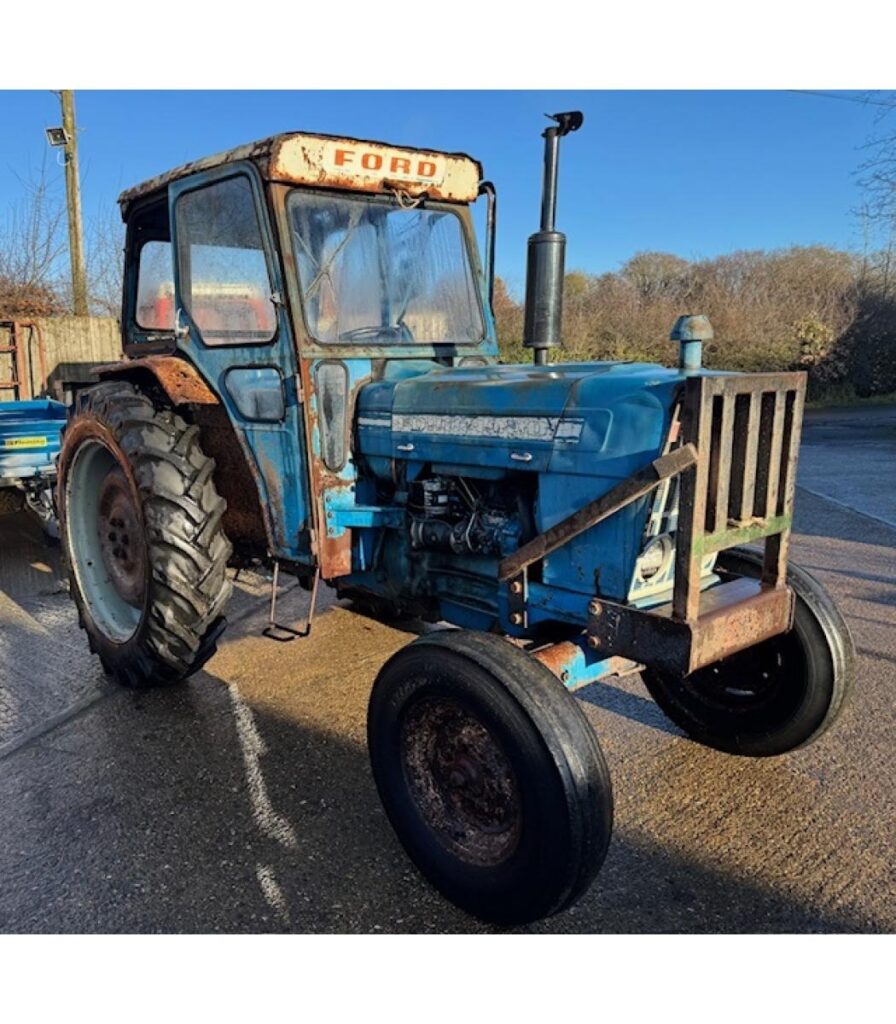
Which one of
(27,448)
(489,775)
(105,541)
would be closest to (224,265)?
(105,541)

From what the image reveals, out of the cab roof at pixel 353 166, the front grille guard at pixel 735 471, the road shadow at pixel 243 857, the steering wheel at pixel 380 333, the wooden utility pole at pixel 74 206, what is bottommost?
the road shadow at pixel 243 857

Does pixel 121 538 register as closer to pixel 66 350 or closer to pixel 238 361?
pixel 238 361

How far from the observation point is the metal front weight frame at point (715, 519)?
2.30 m

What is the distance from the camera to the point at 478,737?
7.91 ft

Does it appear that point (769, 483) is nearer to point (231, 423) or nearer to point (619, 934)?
point (619, 934)

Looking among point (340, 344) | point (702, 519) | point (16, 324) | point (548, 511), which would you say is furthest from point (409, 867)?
point (16, 324)

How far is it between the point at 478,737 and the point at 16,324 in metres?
9.85

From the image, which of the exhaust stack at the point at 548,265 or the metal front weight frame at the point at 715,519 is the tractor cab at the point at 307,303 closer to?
the exhaust stack at the point at 548,265

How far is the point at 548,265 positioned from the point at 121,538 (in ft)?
8.26

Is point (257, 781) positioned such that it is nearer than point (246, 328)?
Yes

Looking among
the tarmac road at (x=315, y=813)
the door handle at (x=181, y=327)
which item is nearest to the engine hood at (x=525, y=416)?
the door handle at (x=181, y=327)

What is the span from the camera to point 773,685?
314 centimetres

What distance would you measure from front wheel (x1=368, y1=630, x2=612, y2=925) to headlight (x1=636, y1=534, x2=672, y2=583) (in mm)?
537

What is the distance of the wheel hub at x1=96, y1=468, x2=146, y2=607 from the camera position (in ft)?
12.9
